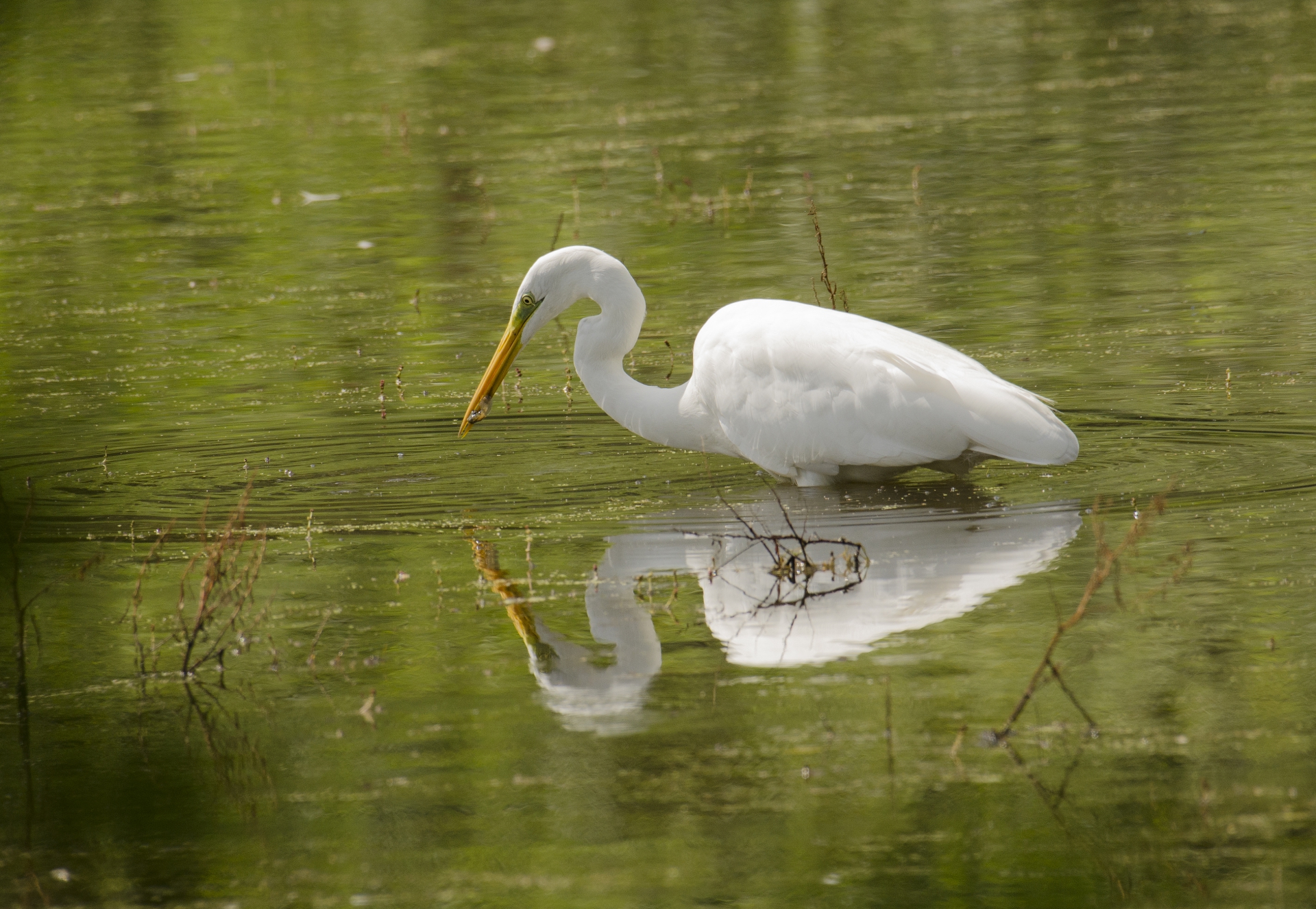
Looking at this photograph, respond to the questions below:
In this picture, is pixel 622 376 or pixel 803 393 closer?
pixel 803 393

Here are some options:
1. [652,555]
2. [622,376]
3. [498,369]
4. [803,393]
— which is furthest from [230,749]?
[498,369]

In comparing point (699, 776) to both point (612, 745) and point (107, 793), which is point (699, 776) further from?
Result: point (107, 793)

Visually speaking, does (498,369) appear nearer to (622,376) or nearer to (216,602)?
(622,376)

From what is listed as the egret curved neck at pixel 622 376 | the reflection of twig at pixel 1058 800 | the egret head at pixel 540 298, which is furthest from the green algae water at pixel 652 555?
the egret head at pixel 540 298

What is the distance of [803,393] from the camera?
751 cm

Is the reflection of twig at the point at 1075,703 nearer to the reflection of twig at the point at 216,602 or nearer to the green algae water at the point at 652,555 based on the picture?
the green algae water at the point at 652,555

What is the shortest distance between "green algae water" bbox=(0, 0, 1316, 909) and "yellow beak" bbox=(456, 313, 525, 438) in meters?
0.23

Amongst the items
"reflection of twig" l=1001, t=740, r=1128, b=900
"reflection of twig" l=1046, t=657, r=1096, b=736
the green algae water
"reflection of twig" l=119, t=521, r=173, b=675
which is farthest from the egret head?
"reflection of twig" l=1001, t=740, r=1128, b=900

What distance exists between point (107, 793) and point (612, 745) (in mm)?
1333

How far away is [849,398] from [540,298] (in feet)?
5.84

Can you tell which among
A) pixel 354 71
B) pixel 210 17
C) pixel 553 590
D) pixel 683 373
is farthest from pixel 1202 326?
pixel 210 17

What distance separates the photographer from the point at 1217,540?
632 centimetres

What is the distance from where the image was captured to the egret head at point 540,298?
834cm

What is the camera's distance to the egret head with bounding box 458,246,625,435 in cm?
834
